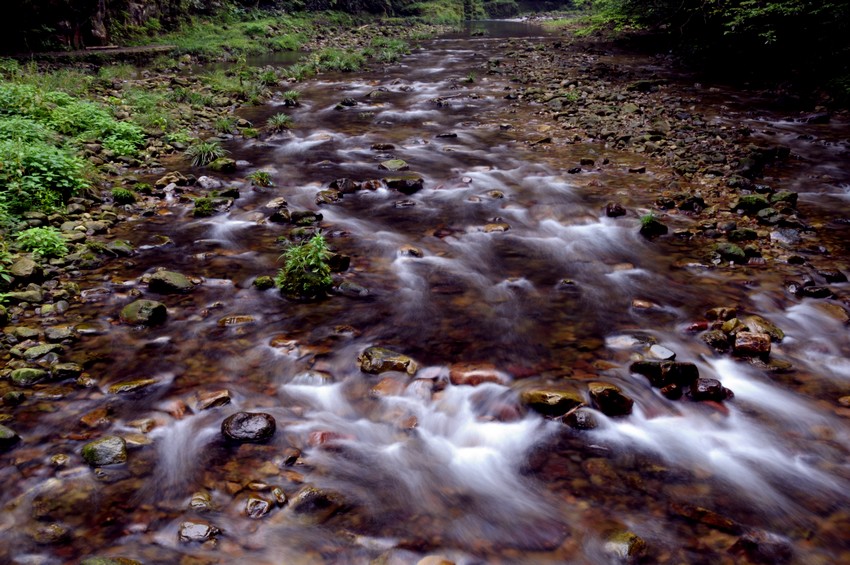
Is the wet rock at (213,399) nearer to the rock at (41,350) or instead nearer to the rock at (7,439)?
the rock at (7,439)

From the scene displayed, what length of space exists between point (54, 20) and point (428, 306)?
18492mm

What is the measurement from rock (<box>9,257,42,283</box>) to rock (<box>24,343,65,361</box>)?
1.24 metres

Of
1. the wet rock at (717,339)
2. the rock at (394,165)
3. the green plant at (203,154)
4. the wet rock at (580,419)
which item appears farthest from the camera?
the rock at (394,165)

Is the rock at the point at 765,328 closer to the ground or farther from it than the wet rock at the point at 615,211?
closer to the ground

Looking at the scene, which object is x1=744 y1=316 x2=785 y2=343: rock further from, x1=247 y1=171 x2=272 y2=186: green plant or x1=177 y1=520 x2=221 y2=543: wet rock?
x1=247 y1=171 x2=272 y2=186: green plant

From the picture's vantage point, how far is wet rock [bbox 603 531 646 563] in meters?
2.76

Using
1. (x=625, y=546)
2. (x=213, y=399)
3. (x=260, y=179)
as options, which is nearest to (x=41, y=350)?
(x=213, y=399)

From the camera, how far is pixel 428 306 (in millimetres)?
5285

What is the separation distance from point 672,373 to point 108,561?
3914mm

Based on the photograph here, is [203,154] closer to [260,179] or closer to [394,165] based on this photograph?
[260,179]

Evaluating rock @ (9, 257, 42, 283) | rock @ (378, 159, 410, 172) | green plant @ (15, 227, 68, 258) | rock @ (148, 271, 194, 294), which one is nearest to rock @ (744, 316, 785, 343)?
rock @ (148, 271, 194, 294)

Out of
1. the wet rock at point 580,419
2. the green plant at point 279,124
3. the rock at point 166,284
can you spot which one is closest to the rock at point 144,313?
the rock at point 166,284

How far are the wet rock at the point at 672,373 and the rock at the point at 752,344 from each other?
613 millimetres

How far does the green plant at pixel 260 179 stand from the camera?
334 inches
